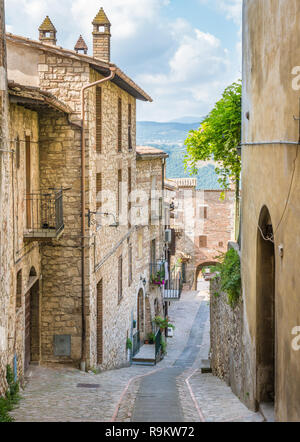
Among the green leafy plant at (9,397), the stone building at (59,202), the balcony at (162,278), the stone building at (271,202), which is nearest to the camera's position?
the stone building at (271,202)

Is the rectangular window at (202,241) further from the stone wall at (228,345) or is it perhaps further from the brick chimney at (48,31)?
the brick chimney at (48,31)

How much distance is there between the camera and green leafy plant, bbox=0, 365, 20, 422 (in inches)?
351

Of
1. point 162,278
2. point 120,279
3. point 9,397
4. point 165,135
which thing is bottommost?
point 162,278

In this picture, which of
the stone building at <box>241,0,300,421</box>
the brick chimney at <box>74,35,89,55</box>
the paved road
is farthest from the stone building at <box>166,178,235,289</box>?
the stone building at <box>241,0,300,421</box>

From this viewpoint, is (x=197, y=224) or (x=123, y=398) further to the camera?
(x=197, y=224)

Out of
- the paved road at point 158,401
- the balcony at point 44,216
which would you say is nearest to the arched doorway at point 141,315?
the paved road at point 158,401

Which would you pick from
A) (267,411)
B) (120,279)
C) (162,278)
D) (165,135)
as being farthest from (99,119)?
(165,135)

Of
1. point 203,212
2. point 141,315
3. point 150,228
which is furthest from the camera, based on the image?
point 203,212

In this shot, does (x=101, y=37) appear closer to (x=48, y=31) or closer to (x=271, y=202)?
(x=48, y=31)

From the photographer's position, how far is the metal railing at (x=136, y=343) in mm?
21484

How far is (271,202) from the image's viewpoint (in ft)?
24.6

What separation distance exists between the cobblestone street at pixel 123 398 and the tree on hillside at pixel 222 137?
519 cm

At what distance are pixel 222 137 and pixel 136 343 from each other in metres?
11.4

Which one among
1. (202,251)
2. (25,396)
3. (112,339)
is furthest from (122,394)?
(202,251)
